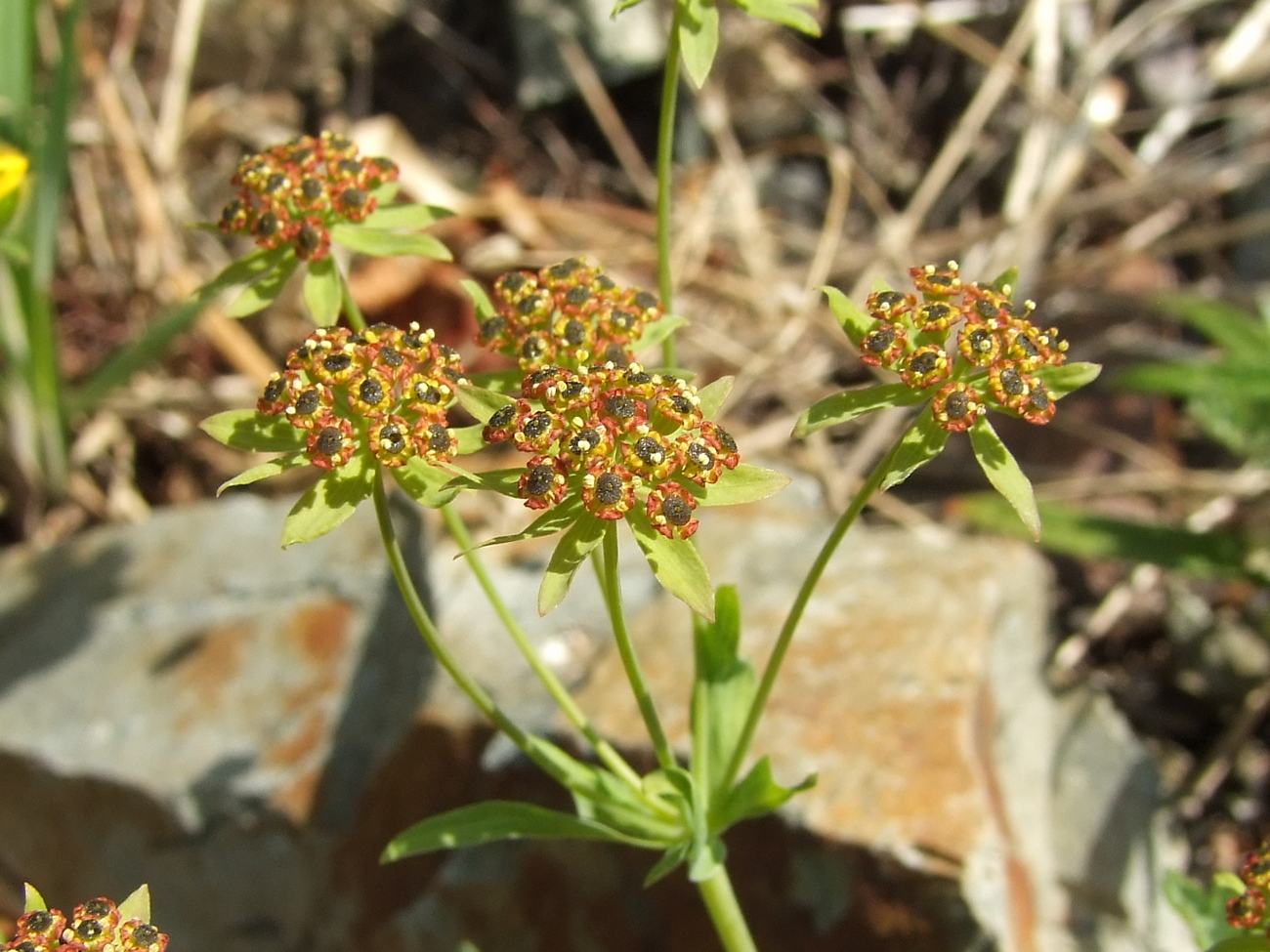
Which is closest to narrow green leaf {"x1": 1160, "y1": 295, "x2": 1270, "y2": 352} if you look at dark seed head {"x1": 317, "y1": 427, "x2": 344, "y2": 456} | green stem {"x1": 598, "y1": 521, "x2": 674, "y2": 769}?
green stem {"x1": 598, "y1": 521, "x2": 674, "y2": 769}

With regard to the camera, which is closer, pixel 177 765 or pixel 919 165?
pixel 177 765

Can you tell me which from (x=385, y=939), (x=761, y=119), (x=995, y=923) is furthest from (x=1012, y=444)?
(x=385, y=939)

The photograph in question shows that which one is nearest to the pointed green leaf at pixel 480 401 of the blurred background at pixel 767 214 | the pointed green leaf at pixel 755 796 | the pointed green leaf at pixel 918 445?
the pointed green leaf at pixel 918 445

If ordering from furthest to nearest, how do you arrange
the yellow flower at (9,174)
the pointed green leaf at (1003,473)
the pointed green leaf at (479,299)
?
the yellow flower at (9,174)
the pointed green leaf at (479,299)
the pointed green leaf at (1003,473)

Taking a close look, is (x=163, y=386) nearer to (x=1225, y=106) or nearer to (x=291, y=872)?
(x=291, y=872)

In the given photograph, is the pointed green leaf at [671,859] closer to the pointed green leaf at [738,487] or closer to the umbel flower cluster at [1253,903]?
the pointed green leaf at [738,487]

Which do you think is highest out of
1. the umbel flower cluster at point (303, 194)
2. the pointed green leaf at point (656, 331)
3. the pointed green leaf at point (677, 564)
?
the umbel flower cluster at point (303, 194)

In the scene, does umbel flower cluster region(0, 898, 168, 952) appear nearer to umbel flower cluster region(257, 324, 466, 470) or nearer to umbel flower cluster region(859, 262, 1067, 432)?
umbel flower cluster region(257, 324, 466, 470)
